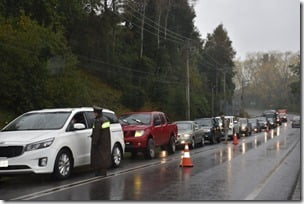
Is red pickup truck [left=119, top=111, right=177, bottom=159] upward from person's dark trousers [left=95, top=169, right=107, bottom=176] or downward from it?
upward

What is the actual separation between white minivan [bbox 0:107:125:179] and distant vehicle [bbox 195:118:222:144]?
16.8 metres

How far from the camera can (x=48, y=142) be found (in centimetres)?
1183

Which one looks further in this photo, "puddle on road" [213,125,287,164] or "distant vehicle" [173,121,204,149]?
"distant vehicle" [173,121,204,149]

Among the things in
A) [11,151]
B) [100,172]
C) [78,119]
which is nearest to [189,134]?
[78,119]

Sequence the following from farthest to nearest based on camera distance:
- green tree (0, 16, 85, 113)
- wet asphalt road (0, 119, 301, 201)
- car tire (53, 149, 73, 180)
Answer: green tree (0, 16, 85, 113), car tire (53, 149, 73, 180), wet asphalt road (0, 119, 301, 201)

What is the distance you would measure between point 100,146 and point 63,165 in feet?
3.55

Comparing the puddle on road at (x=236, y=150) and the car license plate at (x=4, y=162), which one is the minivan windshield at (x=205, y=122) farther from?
the car license plate at (x=4, y=162)

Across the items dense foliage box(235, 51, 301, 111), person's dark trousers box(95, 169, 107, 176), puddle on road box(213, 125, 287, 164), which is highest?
dense foliage box(235, 51, 301, 111)

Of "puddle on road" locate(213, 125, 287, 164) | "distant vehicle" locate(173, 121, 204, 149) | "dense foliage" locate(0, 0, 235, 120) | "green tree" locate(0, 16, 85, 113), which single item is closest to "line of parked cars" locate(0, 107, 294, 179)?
"puddle on road" locate(213, 125, 287, 164)

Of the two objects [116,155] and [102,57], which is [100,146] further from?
[102,57]

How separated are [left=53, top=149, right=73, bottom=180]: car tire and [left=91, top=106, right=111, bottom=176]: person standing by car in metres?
0.60

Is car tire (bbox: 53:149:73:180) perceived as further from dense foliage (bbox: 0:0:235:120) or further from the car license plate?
dense foliage (bbox: 0:0:235:120)

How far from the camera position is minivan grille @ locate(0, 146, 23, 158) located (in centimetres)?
1153

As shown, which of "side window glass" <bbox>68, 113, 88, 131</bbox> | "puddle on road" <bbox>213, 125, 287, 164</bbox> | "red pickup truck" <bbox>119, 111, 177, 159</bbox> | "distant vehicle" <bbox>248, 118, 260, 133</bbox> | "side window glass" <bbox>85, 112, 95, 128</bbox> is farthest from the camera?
"distant vehicle" <bbox>248, 118, 260, 133</bbox>
